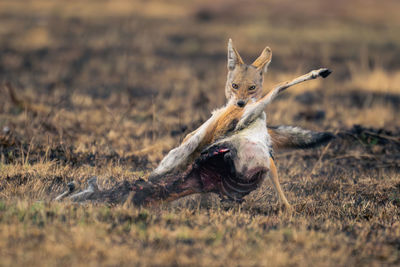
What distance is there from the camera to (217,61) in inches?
584

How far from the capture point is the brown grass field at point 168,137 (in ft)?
11.4

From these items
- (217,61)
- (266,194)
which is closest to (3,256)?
(266,194)

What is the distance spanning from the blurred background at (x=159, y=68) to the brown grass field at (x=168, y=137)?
0.18 feet

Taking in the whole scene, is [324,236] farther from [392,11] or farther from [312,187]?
[392,11]

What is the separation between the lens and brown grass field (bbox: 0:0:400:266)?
3.46m

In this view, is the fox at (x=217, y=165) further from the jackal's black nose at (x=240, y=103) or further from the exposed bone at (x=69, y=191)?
the jackal's black nose at (x=240, y=103)

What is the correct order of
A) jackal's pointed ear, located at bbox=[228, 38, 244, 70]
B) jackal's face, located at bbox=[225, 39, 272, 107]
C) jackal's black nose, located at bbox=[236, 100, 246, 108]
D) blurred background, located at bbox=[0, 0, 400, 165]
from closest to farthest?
1. jackal's black nose, located at bbox=[236, 100, 246, 108]
2. jackal's face, located at bbox=[225, 39, 272, 107]
3. jackal's pointed ear, located at bbox=[228, 38, 244, 70]
4. blurred background, located at bbox=[0, 0, 400, 165]

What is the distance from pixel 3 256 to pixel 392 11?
29.7 m

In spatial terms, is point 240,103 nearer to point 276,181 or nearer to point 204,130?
point 204,130

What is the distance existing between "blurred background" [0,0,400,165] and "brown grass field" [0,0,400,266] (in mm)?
53

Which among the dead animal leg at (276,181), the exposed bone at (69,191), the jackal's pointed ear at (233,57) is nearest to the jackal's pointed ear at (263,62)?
the jackal's pointed ear at (233,57)

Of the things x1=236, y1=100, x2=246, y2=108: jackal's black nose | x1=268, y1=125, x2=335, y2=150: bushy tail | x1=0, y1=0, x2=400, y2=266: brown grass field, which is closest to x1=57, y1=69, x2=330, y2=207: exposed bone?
x1=0, y1=0, x2=400, y2=266: brown grass field

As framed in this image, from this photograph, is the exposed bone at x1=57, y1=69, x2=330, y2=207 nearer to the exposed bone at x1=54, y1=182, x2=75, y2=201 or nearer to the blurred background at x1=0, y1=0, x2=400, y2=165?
the exposed bone at x1=54, y1=182, x2=75, y2=201

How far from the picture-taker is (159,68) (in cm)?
1362
